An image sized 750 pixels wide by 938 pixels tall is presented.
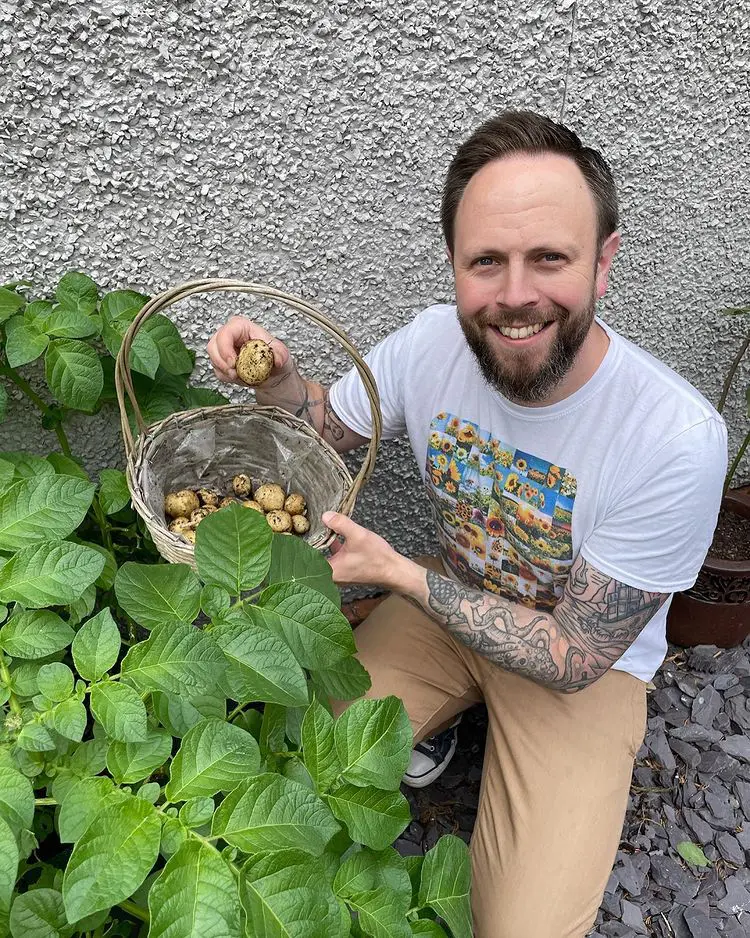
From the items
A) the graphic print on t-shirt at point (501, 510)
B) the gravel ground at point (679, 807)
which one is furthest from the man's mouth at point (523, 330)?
the gravel ground at point (679, 807)

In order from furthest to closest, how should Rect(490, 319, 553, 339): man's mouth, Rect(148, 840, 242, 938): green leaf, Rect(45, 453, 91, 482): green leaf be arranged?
Rect(45, 453, 91, 482): green leaf → Rect(490, 319, 553, 339): man's mouth → Rect(148, 840, 242, 938): green leaf

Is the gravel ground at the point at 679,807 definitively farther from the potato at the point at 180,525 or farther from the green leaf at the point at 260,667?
the green leaf at the point at 260,667

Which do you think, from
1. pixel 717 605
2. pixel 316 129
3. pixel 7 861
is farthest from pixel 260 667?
pixel 717 605

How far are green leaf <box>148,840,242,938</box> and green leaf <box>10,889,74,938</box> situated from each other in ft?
0.82

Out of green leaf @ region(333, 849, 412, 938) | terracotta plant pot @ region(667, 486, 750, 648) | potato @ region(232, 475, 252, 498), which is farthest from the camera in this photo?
terracotta plant pot @ region(667, 486, 750, 648)

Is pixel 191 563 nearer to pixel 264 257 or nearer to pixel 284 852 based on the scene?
pixel 284 852

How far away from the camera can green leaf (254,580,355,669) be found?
95 cm

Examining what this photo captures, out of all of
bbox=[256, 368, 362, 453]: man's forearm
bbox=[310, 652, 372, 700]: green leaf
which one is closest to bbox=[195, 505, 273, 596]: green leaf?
bbox=[310, 652, 372, 700]: green leaf

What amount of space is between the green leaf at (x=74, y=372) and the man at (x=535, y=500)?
8.8 inches

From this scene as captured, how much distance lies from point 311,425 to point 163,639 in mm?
829

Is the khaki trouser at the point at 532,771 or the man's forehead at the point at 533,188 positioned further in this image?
the khaki trouser at the point at 532,771

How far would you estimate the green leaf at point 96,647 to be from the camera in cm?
91

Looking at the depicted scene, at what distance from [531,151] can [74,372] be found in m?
0.87

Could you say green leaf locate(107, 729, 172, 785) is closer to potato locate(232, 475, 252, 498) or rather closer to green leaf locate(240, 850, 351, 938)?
green leaf locate(240, 850, 351, 938)
